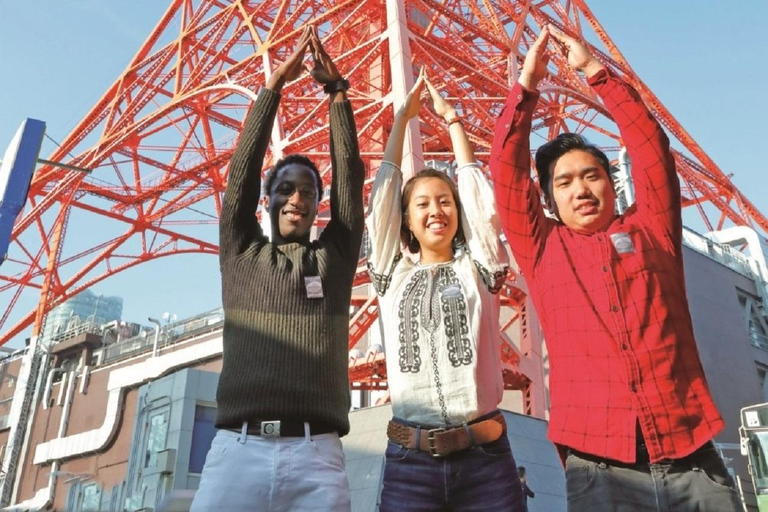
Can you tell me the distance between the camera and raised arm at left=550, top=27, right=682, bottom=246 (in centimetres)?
229

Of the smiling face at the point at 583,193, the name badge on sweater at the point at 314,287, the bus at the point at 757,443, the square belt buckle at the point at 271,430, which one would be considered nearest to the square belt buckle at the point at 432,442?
the square belt buckle at the point at 271,430

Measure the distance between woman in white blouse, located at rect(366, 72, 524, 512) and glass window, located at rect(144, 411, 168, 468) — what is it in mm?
13666

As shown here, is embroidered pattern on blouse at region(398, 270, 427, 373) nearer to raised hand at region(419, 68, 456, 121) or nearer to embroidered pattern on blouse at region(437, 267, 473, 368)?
embroidered pattern on blouse at region(437, 267, 473, 368)

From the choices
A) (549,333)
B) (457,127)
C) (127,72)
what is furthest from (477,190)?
(127,72)

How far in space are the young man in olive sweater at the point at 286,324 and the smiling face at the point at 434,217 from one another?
0.72 feet

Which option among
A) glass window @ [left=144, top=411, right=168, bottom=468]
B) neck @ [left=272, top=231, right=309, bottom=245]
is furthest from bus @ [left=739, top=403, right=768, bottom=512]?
glass window @ [left=144, top=411, right=168, bottom=468]

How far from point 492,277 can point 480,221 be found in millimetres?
229

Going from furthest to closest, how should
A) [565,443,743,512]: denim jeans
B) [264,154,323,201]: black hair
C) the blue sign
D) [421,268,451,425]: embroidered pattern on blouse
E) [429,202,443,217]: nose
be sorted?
1. the blue sign
2. [264,154,323,201]: black hair
3. [429,202,443,217]: nose
4. [421,268,451,425]: embroidered pattern on blouse
5. [565,443,743,512]: denim jeans

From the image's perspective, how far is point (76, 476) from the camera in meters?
26.1

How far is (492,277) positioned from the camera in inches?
98.3

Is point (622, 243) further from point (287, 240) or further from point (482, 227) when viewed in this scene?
point (287, 240)

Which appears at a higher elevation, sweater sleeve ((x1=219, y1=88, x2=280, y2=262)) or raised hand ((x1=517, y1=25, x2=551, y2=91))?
raised hand ((x1=517, y1=25, x2=551, y2=91))

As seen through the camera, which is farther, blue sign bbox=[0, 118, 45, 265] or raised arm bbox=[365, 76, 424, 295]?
blue sign bbox=[0, 118, 45, 265]

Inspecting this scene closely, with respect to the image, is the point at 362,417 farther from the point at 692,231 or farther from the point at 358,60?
the point at 692,231
